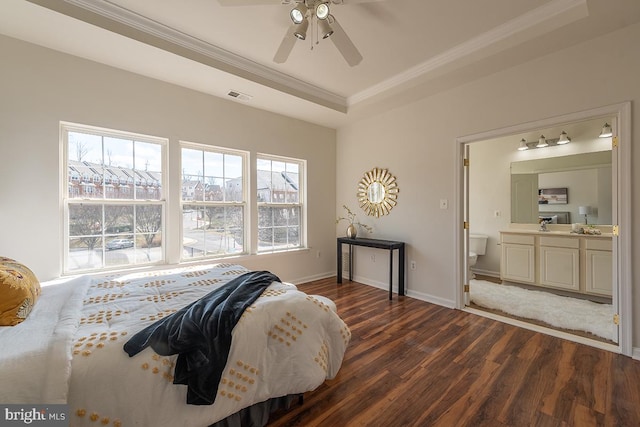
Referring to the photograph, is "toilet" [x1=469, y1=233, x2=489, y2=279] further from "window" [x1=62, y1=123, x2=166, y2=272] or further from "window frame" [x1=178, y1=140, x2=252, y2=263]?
"window" [x1=62, y1=123, x2=166, y2=272]

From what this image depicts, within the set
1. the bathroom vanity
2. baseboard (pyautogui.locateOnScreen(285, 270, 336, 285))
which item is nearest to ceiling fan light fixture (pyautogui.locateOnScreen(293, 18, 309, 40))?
baseboard (pyautogui.locateOnScreen(285, 270, 336, 285))

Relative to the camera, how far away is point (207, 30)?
2438mm

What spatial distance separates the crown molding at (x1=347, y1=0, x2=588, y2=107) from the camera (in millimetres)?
2082

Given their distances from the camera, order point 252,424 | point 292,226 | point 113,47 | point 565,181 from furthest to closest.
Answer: point 292,226, point 565,181, point 113,47, point 252,424

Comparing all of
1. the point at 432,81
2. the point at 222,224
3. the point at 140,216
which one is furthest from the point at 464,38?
the point at 140,216

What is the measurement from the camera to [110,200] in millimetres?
2820

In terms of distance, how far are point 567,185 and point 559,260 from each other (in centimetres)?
120

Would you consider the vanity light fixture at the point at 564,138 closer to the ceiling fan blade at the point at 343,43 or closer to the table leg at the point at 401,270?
the table leg at the point at 401,270

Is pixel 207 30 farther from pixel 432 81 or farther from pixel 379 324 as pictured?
pixel 379 324

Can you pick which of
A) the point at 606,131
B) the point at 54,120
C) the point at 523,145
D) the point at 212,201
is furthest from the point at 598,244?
the point at 54,120

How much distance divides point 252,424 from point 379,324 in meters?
1.66

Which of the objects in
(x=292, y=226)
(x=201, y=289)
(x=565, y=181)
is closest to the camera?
(x=201, y=289)

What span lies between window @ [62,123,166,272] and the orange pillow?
135 centimetres

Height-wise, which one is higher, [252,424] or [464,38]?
[464,38]
